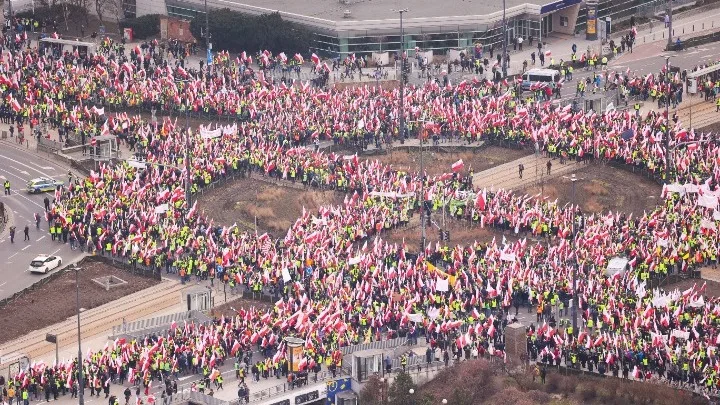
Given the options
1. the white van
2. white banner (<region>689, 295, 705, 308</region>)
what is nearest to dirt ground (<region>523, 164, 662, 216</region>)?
the white van

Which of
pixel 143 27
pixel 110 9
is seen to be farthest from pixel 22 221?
pixel 110 9

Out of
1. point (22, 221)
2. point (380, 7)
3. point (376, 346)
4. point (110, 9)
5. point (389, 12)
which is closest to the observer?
point (376, 346)

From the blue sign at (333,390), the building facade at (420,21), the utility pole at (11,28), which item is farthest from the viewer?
the utility pole at (11,28)

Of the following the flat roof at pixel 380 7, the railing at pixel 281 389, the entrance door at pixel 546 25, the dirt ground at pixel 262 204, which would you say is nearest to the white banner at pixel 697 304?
the railing at pixel 281 389

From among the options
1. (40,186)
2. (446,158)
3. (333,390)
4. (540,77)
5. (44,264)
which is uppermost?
(540,77)

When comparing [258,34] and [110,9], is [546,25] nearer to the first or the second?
[258,34]

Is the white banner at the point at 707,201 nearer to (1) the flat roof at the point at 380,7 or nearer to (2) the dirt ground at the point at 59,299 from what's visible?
(2) the dirt ground at the point at 59,299
